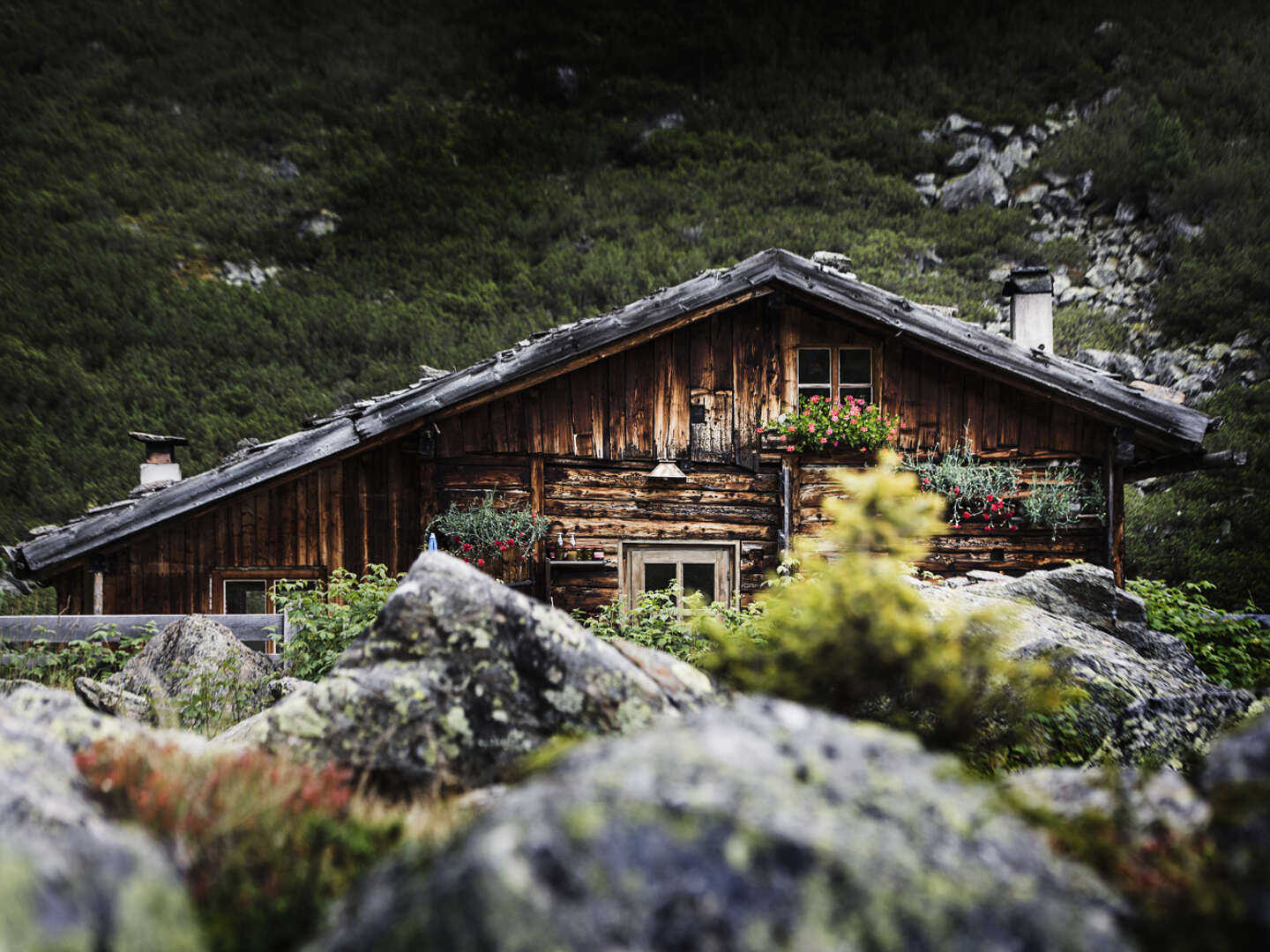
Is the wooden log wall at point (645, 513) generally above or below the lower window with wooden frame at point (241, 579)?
above

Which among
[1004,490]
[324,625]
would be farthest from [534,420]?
[1004,490]

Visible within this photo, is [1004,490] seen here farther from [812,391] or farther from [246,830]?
[246,830]

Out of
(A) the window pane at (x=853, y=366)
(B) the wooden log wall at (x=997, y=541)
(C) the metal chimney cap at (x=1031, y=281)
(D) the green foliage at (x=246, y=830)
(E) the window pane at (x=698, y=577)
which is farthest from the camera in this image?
(C) the metal chimney cap at (x=1031, y=281)

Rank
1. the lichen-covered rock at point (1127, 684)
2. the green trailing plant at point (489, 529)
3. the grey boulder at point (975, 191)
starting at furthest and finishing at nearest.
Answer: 1. the grey boulder at point (975, 191)
2. the green trailing plant at point (489, 529)
3. the lichen-covered rock at point (1127, 684)

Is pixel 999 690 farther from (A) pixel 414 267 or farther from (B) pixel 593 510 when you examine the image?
(A) pixel 414 267

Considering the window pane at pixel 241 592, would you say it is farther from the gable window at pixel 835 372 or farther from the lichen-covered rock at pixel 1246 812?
the lichen-covered rock at pixel 1246 812

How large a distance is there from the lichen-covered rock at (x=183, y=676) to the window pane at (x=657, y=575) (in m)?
4.41

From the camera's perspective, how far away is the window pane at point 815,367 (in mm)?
9609

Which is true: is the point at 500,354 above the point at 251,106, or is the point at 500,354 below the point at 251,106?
below

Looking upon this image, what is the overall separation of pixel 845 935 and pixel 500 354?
308 inches

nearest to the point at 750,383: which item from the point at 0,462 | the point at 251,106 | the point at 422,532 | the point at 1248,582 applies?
the point at 422,532

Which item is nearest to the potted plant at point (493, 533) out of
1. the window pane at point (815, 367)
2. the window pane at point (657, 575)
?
the window pane at point (657, 575)

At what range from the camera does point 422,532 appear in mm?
8977

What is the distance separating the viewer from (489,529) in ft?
28.8
